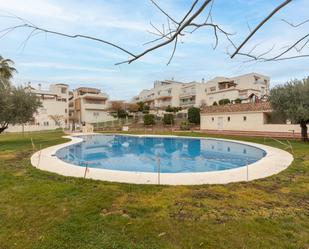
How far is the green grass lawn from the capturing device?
3.33 m

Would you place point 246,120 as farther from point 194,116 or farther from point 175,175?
point 175,175

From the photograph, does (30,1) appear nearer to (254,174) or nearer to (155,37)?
(155,37)

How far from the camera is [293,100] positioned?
1522cm

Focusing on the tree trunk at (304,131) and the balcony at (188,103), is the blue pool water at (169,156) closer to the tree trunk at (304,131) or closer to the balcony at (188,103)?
the tree trunk at (304,131)

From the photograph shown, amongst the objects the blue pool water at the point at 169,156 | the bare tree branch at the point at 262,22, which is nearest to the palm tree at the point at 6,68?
the blue pool water at the point at 169,156

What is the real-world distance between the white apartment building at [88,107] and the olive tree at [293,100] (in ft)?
119

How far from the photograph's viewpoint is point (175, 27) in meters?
1.58

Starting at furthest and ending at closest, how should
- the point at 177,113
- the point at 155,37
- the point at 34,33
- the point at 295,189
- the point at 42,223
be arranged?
the point at 177,113 < the point at 295,189 < the point at 42,223 < the point at 155,37 < the point at 34,33

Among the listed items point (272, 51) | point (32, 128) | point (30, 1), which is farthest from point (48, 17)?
point (32, 128)

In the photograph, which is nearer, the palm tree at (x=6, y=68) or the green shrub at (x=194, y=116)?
the palm tree at (x=6, y=68)

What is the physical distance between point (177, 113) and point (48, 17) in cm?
3847

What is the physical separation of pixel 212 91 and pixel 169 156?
32901 mm

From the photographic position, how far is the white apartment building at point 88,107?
4662cm

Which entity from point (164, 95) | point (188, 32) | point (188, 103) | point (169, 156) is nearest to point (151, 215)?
point (188, 32)
